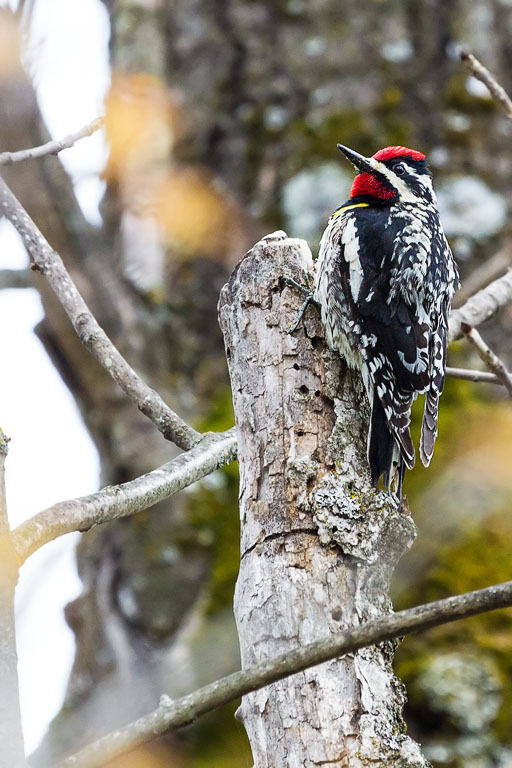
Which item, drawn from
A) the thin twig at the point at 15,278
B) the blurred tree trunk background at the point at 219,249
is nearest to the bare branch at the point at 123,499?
the blurred tree trunk background at the point at 219,249

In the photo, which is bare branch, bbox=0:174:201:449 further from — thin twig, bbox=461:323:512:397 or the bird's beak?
the bird's beak

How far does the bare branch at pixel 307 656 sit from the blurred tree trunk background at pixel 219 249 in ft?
5.92

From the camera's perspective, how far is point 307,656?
42.5 inches

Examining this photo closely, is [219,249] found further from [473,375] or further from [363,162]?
[473,375]

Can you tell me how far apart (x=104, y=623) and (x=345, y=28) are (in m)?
2.78

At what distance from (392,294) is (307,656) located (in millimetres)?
1571

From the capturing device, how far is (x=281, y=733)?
1.47 meters

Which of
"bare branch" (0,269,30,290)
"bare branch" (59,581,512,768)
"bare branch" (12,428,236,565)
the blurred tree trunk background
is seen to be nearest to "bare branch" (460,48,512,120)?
"bare branch" (12,428,236,565)

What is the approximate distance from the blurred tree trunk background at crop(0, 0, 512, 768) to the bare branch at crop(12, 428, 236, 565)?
115 cm

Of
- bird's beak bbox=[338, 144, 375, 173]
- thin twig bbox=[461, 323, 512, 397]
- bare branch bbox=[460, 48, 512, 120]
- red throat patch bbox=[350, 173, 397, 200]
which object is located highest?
bird's beak bbox=[338, 144, 375, 173]

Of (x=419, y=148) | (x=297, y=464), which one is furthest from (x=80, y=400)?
(x=297, y=464)

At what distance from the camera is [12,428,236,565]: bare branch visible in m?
1.24

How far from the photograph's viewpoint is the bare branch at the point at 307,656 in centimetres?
106

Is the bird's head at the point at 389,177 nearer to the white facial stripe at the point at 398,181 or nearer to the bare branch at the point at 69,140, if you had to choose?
the white facial stripe at the point at 398,181
